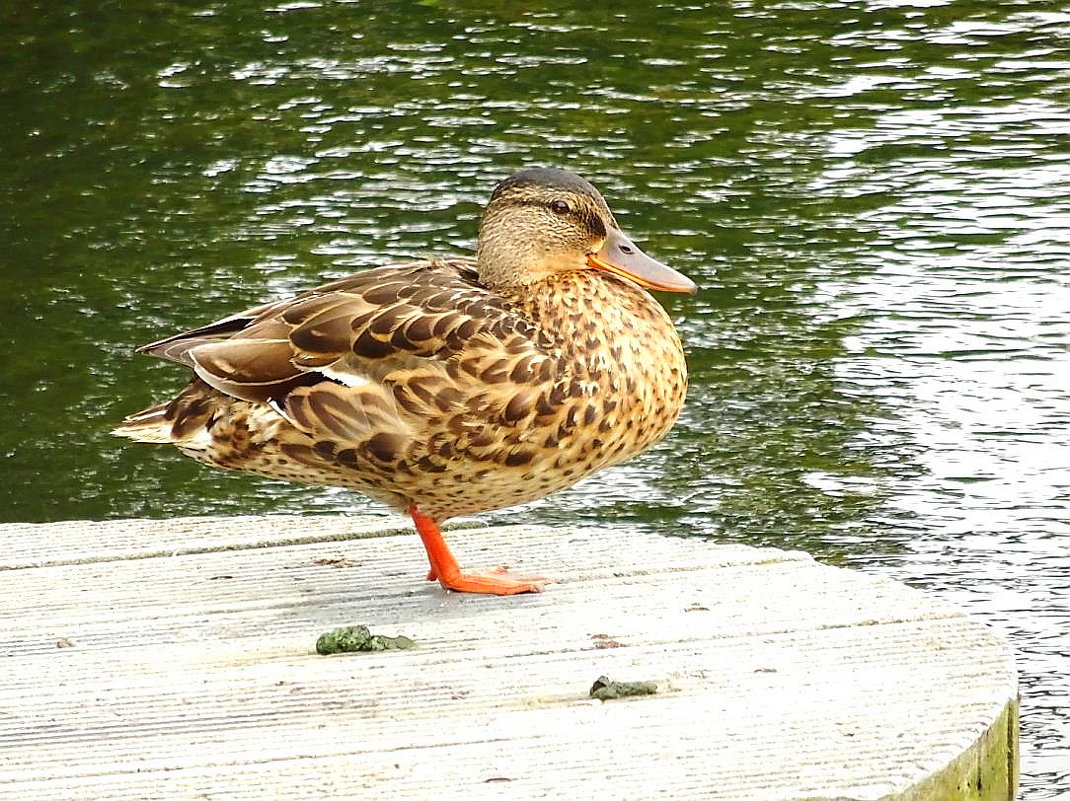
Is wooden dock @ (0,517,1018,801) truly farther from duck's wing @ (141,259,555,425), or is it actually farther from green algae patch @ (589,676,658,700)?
duck's wing @ (141,259,555,425)

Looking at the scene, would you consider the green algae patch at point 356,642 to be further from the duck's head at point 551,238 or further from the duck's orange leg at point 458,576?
the duck's head at point 551,238

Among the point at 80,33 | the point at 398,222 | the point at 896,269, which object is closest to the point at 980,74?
the point at 896,269

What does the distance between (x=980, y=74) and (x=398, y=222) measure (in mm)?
3297

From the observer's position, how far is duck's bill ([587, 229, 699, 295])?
14.9 feet

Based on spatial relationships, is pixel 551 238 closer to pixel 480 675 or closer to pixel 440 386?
pixel 440 386

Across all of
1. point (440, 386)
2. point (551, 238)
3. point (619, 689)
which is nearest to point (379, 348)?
point (440, 386)

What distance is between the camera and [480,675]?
3797mm

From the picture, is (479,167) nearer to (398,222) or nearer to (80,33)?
(398,222)

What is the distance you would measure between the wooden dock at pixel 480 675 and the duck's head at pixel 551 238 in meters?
0.65

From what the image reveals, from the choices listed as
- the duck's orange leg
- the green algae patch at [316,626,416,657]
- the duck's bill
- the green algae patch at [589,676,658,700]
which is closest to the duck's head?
the duck's bill

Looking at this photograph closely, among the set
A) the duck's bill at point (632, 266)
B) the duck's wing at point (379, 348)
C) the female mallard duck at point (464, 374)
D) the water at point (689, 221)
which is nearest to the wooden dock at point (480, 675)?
the female mallard duck at point (464, 374)

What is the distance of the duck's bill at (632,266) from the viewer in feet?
14.9

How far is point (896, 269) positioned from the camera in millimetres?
7734

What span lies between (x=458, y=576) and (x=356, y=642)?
420 millimetres
